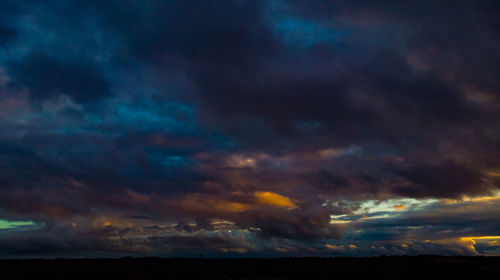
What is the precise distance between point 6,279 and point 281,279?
4700 inches

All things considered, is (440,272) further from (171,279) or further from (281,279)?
(171,279)

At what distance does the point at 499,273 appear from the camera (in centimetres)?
11881

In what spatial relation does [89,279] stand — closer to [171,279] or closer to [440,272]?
[171,279]

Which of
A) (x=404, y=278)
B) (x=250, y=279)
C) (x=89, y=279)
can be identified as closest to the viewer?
(x=404, y=278)

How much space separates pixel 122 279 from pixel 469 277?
122m

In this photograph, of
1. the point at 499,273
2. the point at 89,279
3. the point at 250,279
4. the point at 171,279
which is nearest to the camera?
the point at 499,273

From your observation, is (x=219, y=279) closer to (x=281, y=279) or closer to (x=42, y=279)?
(x=281, y=279)

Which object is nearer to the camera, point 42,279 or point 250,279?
point 250,279

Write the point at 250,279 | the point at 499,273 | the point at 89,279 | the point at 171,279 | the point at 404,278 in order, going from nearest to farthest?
the point at 499,273 < the point at 404,278 < the point at 171,279 < the point at 250,279 < the point at 89,279

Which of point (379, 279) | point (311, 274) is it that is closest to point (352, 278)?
point (379, 279)

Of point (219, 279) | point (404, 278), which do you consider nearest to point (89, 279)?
point (219, 279)

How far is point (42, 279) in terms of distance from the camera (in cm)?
16900

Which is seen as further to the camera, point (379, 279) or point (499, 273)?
point (379, 279)

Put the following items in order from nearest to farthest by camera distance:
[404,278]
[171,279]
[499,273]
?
[499,273]
[404,278]
[171,279]
